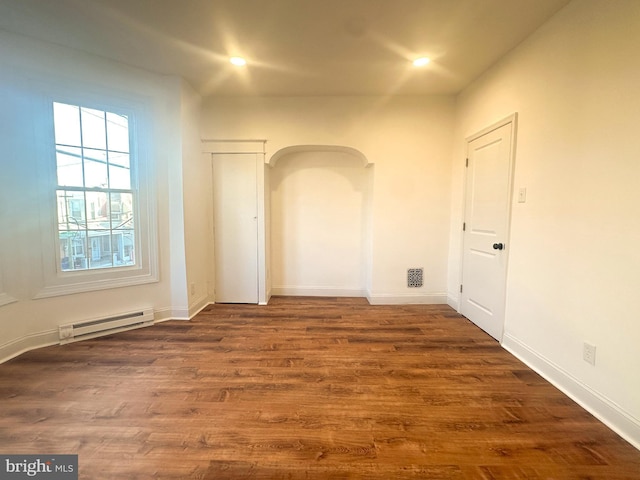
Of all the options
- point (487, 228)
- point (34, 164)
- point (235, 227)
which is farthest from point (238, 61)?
point (487, 228)

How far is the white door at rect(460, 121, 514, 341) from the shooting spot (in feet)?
8.25

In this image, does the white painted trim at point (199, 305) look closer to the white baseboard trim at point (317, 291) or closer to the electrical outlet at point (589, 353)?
the white baseboard trim at point (317, 291)

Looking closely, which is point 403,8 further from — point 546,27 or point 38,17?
point 38,17

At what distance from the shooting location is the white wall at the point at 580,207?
1503 millimetres

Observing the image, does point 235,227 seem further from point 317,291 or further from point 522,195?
point 522,195

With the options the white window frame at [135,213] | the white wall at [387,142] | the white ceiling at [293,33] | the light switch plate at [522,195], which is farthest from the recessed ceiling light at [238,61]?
the light switch plate at [522,195]

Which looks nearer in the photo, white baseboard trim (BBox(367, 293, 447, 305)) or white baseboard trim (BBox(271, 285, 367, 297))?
white baseboard trim (BBox(367, 293, 447, 305))

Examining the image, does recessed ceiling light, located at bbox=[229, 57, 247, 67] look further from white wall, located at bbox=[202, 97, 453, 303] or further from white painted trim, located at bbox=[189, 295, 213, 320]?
white painted trim, located at bbox=[189, 295, 213, 320]

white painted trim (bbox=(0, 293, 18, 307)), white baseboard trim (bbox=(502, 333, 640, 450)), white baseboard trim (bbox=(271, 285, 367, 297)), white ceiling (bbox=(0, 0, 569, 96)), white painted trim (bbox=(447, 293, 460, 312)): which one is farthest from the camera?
white baseboard trim (bbox=(271, 285, 367, 297))

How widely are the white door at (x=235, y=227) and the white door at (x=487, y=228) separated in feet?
8.70

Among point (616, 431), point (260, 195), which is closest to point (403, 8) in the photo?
point (260, 195)

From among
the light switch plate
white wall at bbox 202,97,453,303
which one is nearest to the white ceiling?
white wall at bbox 202,97,453,303

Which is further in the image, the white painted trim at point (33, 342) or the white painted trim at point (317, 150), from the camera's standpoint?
the white painted trim at point (317, 150)

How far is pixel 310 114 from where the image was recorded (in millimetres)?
3410
